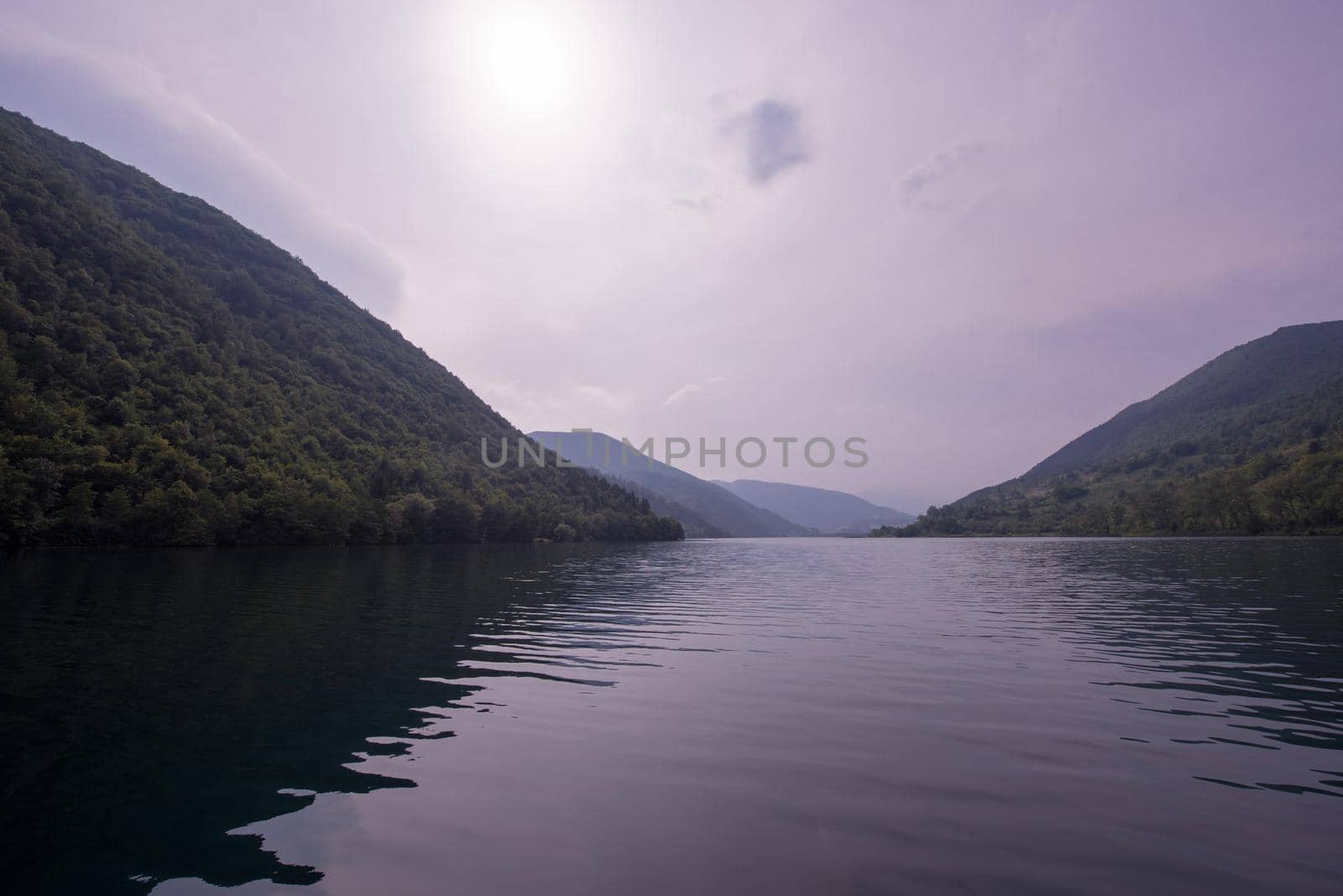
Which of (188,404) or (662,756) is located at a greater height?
(188,404)

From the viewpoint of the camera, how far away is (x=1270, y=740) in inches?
513

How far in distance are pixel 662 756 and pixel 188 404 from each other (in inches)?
4478

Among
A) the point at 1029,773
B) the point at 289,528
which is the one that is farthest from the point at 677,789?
the point at 289,528

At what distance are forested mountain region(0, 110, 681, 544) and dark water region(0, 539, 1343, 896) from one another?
61.3 m

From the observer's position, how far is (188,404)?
98.6 meters

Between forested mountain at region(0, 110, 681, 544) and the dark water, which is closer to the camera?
the dark water

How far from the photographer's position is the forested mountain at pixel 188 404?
75250 millimetres

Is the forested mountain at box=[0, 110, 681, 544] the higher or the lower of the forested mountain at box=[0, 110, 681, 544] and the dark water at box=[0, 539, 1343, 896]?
the higher

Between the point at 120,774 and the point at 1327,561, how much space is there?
89.1m

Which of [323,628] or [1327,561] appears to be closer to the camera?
[323,628]

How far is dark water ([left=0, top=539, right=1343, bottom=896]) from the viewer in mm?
8016

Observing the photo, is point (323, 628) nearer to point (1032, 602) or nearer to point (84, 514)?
point (1032, 602)

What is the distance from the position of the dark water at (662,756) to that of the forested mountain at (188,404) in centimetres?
6128

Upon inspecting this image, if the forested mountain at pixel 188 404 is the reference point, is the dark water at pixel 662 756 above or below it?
below
